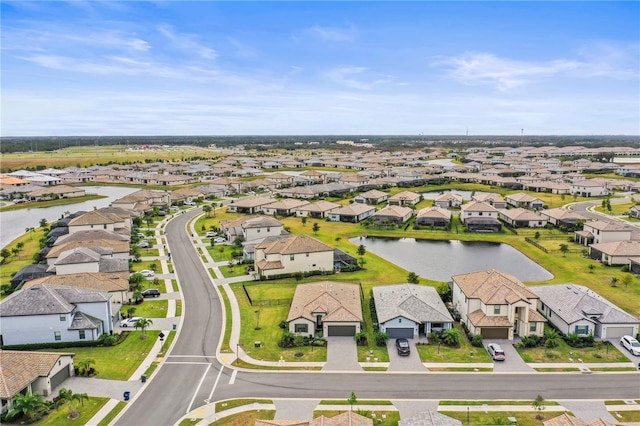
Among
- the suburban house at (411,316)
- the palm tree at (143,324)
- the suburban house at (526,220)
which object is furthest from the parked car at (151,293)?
the suburban house at (526,220)

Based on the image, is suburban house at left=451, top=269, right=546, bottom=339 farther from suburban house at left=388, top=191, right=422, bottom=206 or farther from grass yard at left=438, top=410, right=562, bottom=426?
suburban house at left=388, top=191, right=422, bottom=206

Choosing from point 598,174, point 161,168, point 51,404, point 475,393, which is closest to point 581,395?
point 475,393

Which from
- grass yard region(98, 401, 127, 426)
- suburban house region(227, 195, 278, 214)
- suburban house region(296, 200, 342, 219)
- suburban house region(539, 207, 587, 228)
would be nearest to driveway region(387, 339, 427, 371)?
grass yard region(98, 401, 127, 426)

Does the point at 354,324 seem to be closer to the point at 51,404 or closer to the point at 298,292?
the point at 298,292

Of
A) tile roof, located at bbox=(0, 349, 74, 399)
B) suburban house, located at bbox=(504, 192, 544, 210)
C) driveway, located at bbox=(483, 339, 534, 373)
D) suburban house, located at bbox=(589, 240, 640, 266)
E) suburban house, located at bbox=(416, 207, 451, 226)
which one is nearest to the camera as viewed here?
tile roof, located at bbox=(0, 349, 74, 399)

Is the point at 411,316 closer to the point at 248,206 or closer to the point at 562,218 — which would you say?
the point at 562,218

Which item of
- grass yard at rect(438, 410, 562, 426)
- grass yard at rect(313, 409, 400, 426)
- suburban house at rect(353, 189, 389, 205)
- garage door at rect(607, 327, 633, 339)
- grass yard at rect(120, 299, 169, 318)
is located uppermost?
suburban house at rect(353, 189, 389, 205)

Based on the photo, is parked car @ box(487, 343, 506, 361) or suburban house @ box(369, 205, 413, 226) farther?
suburban house @ box(369, 205, 413, 226)
